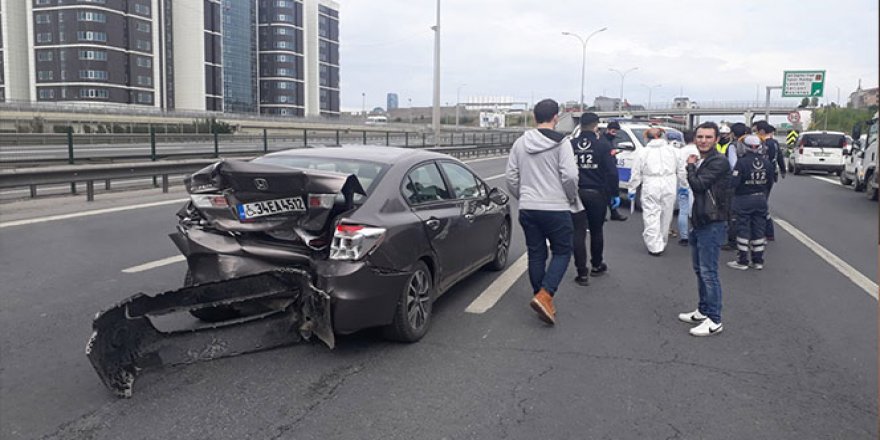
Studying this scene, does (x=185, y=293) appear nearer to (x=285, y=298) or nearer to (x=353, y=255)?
(x=285, y=298)

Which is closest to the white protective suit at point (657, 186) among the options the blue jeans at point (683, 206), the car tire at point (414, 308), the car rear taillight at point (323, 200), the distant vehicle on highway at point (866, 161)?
the blue jeans at point (683, 206)

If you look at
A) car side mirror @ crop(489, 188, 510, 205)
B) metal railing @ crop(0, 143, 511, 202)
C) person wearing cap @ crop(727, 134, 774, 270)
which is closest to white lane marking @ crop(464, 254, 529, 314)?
car side mirror @ crop(489, 188, 510, 205)

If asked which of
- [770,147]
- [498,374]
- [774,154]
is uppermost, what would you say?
[770,147]

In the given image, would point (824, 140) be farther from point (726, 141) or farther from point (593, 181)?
point (593, 181)

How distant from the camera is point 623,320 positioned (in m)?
6.00

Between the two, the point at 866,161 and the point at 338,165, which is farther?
the point at 866,161

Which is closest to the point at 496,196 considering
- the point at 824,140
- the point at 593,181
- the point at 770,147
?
the point at 593,181

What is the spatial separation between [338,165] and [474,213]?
1.50 meters

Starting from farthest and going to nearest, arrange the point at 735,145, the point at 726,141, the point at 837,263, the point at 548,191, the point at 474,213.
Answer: the point at 726,141
the point at 735,145
the point at 837,263
the point at 474,213
the point at 548,191

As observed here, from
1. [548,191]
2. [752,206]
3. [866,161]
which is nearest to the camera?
[548,191]

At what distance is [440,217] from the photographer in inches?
224

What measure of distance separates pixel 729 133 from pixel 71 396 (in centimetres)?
840

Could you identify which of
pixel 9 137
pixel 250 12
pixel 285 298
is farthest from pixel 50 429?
pixel 250 12

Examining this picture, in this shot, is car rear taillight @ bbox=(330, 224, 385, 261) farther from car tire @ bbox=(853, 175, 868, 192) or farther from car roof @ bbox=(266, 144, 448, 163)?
car tire @ bbox=(853, 175, 868, 192)
